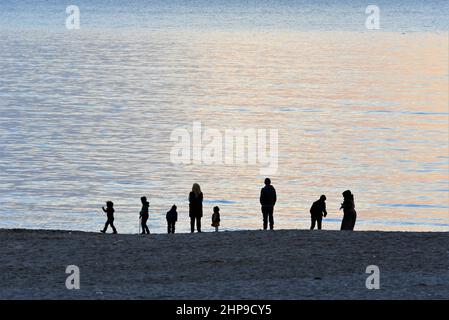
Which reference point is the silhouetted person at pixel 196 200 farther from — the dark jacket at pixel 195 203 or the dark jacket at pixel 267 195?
the dark jacket at pixel 267 195

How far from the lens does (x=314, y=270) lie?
21.6 m

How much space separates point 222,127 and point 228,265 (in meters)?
42.1

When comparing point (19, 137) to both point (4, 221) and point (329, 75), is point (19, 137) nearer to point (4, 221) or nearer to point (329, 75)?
point (4, 221)

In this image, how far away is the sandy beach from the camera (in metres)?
19.4

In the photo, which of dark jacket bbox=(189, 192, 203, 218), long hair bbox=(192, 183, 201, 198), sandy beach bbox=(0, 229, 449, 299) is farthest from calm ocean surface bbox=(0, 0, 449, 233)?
sandy beach bbox=(0, 229, 449, 299)

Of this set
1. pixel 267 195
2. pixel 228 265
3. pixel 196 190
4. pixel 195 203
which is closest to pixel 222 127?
pixel 195 203

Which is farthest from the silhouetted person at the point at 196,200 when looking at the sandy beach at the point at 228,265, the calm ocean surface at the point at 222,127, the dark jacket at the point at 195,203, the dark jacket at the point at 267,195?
the calm ocean surface at the point at 222,127

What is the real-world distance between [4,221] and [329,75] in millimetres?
60956

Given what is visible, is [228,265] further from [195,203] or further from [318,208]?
[318,208]

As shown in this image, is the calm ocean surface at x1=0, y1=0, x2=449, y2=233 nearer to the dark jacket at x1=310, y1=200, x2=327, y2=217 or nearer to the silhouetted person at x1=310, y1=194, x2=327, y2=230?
the silhouetted person at x1=310, y1=194, x2=327, y2=230

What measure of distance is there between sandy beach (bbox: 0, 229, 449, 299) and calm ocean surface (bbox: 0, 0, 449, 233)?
11.0 m

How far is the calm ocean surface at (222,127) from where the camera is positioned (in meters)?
41.5

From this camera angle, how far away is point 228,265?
22281mm
